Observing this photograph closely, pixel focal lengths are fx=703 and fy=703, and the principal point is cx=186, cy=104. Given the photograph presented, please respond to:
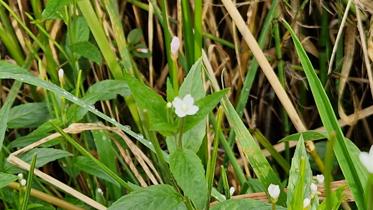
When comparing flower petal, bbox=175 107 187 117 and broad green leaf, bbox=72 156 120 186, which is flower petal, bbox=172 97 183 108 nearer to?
flower petal, bbox=175 107 187 117

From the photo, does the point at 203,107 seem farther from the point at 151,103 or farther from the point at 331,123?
the point at 331,123

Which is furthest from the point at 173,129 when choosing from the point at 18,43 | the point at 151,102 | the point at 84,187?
the point at 18,43

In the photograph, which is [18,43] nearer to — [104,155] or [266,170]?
[104,155]

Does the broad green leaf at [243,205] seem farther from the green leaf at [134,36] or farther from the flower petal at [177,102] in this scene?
the green leaf at [134,36]

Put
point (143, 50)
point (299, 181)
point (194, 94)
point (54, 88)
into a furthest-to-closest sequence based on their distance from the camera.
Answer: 1. point (143, 50)
2. point (54, 88)
3. point (194, 94)
4. point (299, 181)

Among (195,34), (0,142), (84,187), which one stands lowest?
(84,187)

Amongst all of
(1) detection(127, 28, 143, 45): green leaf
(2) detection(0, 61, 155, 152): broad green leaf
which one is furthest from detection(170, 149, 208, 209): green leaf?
(1) detection(127, 28, 143, 45): green leaf

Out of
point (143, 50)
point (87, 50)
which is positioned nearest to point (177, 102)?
point (87, 50)
